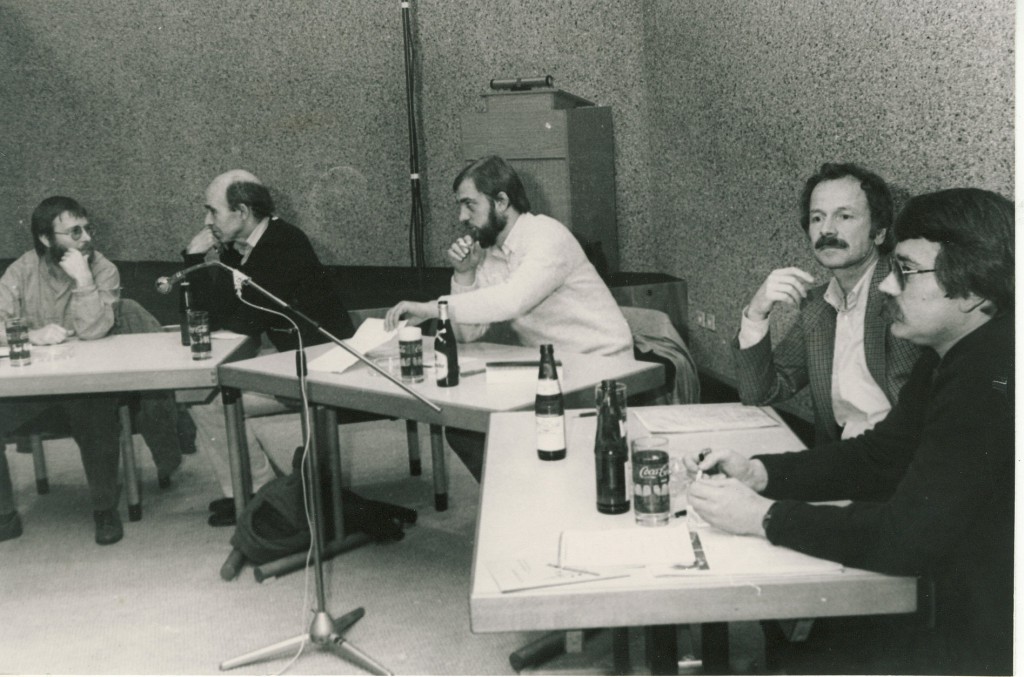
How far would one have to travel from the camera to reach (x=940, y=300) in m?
1.48

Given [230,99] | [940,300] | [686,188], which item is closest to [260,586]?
[940,300]

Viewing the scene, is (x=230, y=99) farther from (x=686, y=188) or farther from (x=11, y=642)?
(x=11, y=642)

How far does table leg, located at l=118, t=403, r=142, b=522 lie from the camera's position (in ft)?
11.5

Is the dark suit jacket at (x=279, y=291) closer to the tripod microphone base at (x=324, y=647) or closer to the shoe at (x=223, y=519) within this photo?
the shoe at (x=223, y=519)

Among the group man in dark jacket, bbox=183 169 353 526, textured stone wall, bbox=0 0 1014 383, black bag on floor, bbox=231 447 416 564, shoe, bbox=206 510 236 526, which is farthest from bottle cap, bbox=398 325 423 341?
textured stone wall, bbox=0 0 1014 383

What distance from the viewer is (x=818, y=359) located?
7.88 feet

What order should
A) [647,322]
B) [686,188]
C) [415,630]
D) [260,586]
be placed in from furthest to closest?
[686,188] → [647,322] → [260,586] → [415,630]

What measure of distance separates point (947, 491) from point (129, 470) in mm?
2993

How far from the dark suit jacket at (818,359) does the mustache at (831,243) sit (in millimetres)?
109

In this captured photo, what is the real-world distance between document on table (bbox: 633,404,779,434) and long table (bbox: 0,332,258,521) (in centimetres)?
146

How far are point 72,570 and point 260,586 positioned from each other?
663 mm

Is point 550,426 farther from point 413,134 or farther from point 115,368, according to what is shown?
point 413,134

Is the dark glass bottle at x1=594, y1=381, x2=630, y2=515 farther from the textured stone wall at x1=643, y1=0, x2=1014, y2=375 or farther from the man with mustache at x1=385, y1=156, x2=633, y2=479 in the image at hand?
the man with mustache at x1=385, y1=156, x2=633, y2=479

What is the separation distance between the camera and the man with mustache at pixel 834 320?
2.30m
